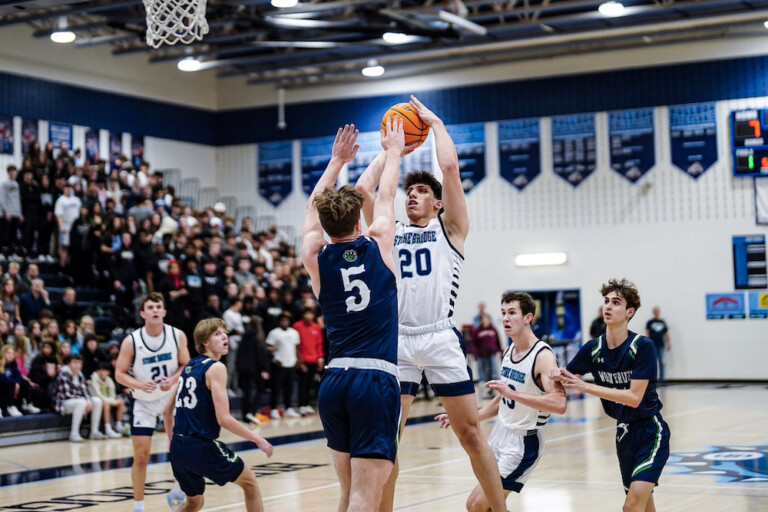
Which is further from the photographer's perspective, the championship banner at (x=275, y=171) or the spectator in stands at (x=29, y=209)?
the championship banner at (x=275, y=171)

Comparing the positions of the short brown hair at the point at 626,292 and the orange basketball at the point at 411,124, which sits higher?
the orange basketball at the point at 411,124

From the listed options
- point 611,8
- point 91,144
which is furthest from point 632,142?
point 91,144

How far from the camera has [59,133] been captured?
23.8 m

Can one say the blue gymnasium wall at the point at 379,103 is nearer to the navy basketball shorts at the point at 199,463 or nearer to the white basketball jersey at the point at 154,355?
the white basketball jersey at the point at 154,355

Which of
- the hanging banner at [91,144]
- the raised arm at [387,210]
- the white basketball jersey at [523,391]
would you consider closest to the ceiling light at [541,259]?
the hanging banner at [91,144]

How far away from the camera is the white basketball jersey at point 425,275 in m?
6.08

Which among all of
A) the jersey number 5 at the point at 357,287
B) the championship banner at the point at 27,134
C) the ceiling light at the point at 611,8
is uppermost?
the ceiling light at the point at 611,8

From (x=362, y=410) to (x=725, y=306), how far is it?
19995 millimetres

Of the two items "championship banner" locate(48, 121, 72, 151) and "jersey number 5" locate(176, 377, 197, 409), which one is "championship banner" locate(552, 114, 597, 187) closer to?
"championship banner" locate(48, 121, 72, 151)

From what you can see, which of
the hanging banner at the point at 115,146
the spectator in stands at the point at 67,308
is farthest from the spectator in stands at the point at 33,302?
the hanging banner at the point at 115,146

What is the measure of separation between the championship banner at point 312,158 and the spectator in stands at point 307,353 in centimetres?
946

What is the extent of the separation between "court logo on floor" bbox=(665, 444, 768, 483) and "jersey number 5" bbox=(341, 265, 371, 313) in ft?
20.1

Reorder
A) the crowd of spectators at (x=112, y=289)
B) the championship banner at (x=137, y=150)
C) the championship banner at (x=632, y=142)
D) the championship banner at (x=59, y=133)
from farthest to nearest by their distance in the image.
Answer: the championship banner at (x=137, y=150) < the championship banner at (x=632, y=142) < the championship banner at (x=59, y=133) < the crowd of spectators at (x=112, y=289)

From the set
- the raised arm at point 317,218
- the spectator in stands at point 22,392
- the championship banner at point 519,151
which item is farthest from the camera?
the championship banner at point 519,151
